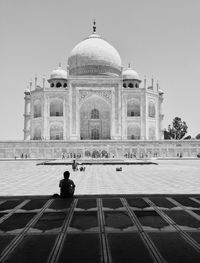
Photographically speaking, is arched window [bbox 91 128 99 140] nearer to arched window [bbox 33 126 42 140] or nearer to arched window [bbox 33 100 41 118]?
arched window [bbox 33 126 42 140]

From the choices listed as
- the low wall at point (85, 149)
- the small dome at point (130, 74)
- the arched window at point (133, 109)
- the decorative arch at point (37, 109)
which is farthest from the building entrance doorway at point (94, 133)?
the small dome at point (130, 74)

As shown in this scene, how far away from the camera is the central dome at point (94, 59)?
1564 inches

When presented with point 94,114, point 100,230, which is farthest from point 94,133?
point 100,230

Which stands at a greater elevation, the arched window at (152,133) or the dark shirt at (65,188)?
the arched window at (152,133)

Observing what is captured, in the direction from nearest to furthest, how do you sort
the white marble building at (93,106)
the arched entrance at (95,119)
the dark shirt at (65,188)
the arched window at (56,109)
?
the dark shirt at (65,188)
the white marble building at (93,106)
the arched entrance at (95,119)
the arched window at (56,109)

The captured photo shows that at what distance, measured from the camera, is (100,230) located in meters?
4.08

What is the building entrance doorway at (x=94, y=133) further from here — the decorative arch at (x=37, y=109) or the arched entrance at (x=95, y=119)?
the decorative arch at (x=37, y=109)

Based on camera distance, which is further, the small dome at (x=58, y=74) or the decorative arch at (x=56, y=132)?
the small dome at (x=58, y=74)

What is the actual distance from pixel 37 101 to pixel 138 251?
36.1m

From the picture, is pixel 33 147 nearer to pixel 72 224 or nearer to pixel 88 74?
pixel 88 74

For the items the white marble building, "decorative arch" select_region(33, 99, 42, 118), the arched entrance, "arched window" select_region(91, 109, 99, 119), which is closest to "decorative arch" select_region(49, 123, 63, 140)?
the white marble building

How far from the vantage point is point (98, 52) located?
1585 inches

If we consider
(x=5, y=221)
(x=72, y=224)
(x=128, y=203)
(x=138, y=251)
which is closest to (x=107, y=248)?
(x=138, y=251)

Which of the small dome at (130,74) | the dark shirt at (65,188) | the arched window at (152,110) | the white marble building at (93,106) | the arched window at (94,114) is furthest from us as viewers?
the small dome at (130,74)
